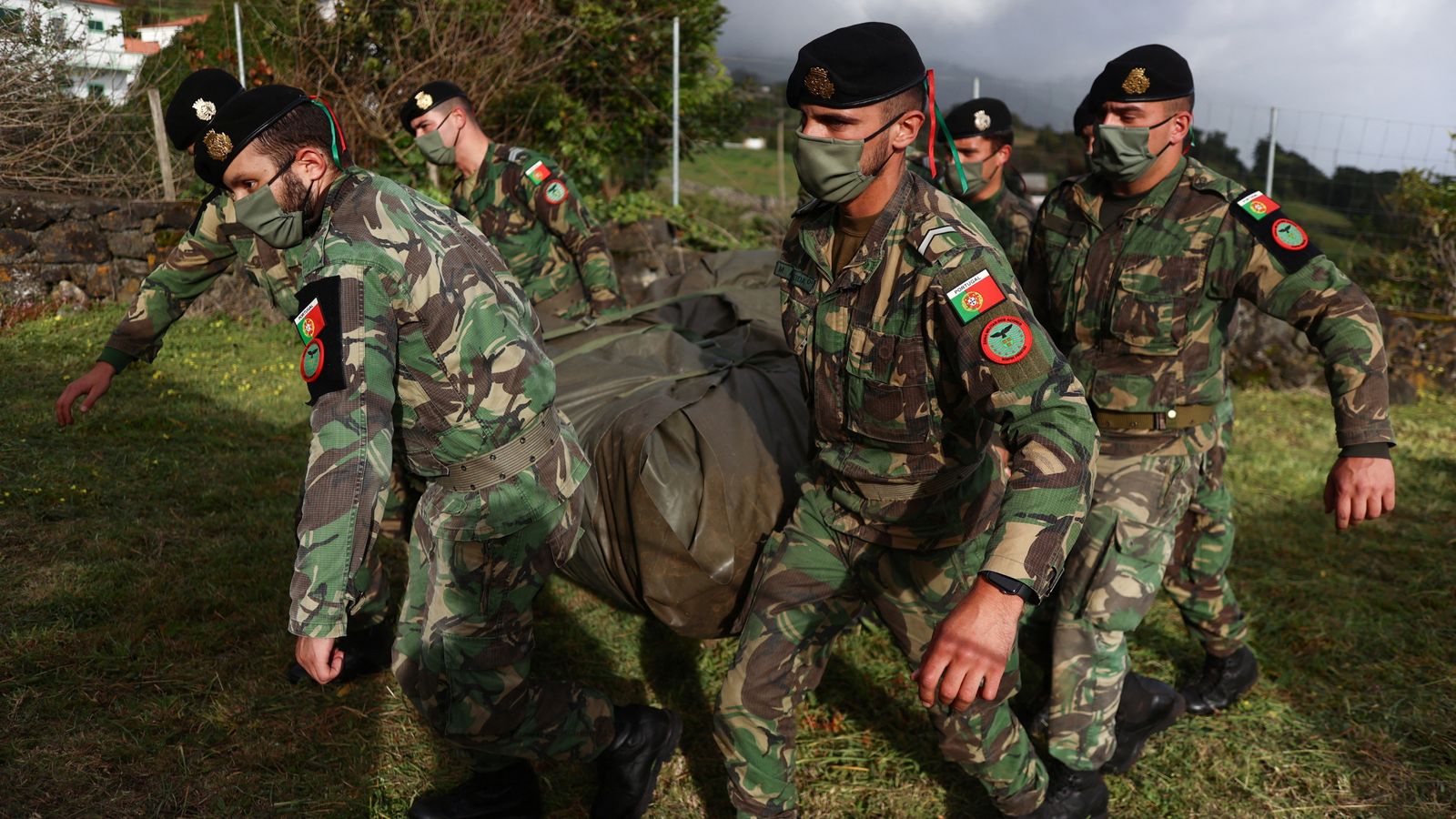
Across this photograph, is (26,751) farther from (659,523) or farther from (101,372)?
(659,523)

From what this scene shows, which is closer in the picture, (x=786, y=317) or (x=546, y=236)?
(x=786, y=317)

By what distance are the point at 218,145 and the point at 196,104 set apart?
48cm

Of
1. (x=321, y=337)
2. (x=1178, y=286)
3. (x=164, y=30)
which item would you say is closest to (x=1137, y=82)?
(x=1178, y=286)

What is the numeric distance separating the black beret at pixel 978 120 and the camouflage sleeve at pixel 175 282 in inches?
126

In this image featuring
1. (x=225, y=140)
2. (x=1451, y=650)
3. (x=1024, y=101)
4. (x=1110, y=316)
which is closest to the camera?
(x=225, y=140)

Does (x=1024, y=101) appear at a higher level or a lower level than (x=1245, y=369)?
higher

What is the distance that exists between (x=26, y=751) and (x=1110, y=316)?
10.4 feet

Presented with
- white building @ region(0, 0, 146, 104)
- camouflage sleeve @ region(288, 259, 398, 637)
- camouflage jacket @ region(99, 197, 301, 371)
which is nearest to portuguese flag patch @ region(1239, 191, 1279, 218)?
camouflage sleeve @ region(288, 259, 398, 637)

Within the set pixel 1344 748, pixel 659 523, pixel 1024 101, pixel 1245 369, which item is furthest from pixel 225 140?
pixel 1024 101

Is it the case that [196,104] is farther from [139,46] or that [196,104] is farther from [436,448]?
[139,46]

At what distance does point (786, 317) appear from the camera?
2359 mm

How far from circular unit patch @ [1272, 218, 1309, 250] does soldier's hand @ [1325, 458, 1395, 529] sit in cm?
60

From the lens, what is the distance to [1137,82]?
293 centimetres

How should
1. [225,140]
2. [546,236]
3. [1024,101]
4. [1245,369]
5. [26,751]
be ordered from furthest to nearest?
1. [1024,101]
2. [1245,369]
3. [546,236]
4. [26,751]
5. [225,140]
